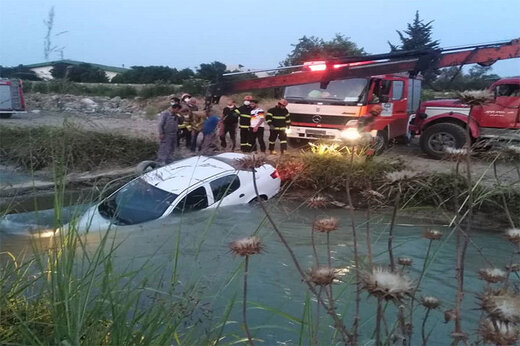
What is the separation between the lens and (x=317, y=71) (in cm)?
1200

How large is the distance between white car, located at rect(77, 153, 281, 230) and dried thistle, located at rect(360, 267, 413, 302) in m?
0.98

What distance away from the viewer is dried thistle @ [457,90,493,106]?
4.49 feet

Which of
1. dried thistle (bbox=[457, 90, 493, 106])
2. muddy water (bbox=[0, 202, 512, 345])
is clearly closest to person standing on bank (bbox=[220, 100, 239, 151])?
muddy water (bbox=[0, 202, 512, 345])

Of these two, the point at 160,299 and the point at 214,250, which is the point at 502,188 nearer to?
the point at 160,299

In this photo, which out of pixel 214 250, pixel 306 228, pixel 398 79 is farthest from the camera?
pixel 398 79

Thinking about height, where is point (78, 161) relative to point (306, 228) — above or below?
above

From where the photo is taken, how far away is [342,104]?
12.5m

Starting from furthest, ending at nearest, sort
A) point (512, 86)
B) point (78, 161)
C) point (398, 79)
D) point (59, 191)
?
point (398, 79) → point (512, 86) → point (78, 161) → point (59, 191)

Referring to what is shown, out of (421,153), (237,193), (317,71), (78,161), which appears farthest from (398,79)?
(78,161)

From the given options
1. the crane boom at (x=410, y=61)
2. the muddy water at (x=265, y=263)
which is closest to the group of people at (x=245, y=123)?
the crane boom at (x=410, y=61)

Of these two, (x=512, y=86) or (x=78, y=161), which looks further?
(x=512, y=86)

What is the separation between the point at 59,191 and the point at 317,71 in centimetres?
1051

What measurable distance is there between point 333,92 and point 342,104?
1.56 ft

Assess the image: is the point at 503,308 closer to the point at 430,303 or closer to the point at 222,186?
the point at 430,303
